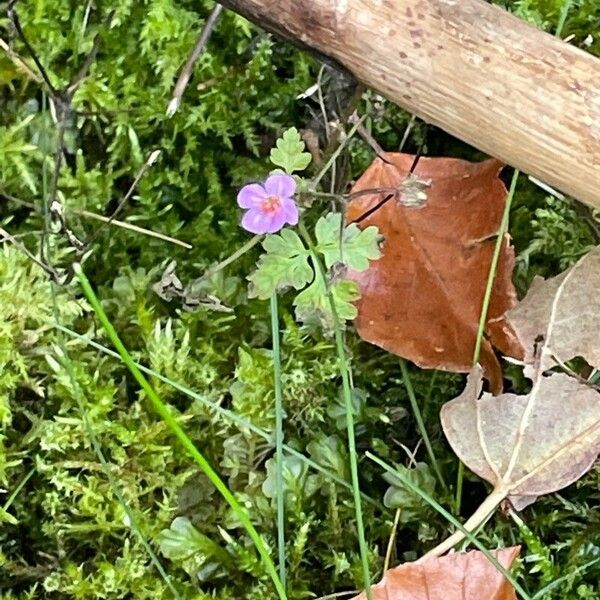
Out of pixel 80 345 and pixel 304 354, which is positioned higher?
pixel 304 354

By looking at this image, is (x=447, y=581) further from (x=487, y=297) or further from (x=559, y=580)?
(x=487, y=297)

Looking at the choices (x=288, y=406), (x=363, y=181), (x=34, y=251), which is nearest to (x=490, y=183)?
(x=363, y=181)

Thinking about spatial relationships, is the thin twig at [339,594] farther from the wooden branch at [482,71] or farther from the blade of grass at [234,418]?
the wooden branch at [482,71]

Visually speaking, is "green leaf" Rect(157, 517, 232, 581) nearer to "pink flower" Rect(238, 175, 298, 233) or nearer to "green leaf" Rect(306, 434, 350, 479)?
"green leaf" Rect(306, 434, 350, 479)

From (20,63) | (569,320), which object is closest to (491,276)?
(569,320)

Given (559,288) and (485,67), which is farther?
(559,288)

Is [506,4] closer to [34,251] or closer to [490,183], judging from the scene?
[490,183]
